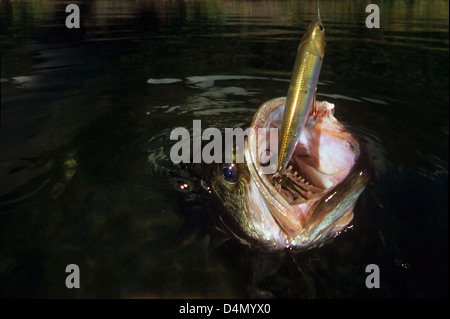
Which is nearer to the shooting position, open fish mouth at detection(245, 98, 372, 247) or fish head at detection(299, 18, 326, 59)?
fish head at detection(299, 18, 326, 59)

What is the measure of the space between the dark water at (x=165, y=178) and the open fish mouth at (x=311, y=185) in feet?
0.88

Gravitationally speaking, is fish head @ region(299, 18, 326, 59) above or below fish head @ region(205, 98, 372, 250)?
above

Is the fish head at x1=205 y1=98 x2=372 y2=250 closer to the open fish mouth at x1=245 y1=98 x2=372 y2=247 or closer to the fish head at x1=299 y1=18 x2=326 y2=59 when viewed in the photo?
the open fish mouth at x1=245 y1=98 x2=372 y2=247

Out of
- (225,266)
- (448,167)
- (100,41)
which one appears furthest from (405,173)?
(100,41)

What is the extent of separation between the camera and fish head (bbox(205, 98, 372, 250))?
2221mm

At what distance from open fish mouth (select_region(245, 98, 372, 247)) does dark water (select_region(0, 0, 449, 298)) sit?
0.27 meters

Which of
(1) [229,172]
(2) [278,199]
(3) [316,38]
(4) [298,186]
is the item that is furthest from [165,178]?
(3) [316,38]

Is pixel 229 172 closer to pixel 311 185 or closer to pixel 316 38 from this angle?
pixel 311 185

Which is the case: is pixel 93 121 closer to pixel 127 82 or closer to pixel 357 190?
pixel 127 82

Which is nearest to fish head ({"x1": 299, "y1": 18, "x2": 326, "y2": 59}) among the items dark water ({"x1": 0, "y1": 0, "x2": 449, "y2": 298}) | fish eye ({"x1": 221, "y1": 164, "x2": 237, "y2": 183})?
fish eye ({"x1": 221, "y1": 164, "x2": 237, "y2": 183})

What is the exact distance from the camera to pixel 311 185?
8.35 feet

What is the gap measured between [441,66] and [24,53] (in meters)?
9.53

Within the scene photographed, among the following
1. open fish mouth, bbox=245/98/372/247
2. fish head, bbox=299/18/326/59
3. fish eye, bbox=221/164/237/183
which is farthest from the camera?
fish eye, bbox=221/164/237/183

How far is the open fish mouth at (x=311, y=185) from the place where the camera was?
2195 mm
